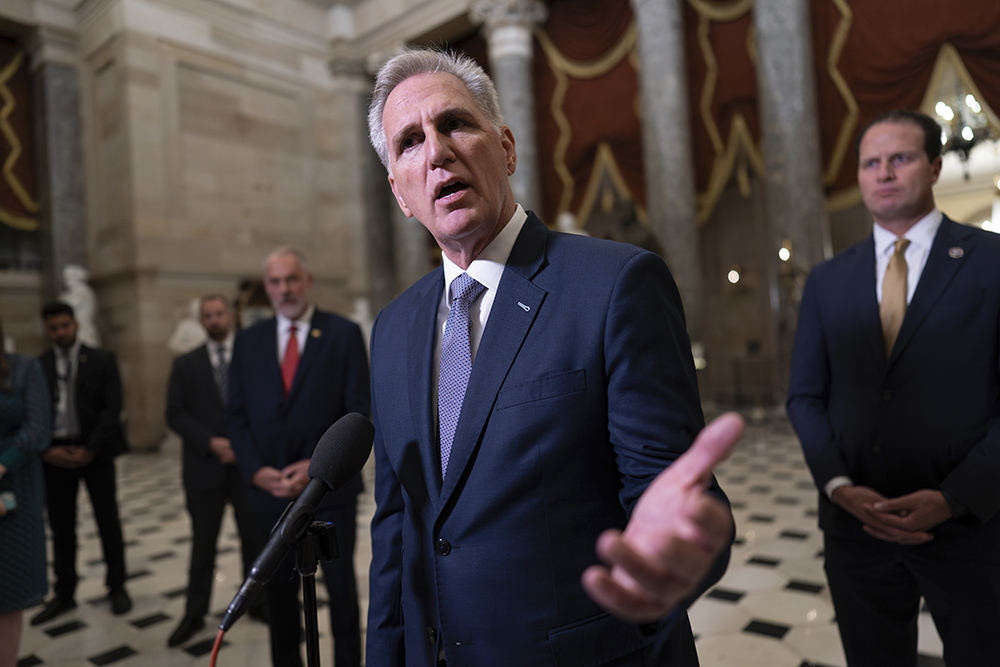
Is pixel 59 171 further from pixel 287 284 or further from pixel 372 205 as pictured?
pixel 287 284

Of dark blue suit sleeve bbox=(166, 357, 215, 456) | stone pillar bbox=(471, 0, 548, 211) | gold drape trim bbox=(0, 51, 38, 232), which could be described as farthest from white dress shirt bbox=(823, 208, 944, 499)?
gold drape trim bbox=(0, 51, 38, 232)

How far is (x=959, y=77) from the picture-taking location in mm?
9555

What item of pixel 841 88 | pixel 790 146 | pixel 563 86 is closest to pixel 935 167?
pixel 790 146

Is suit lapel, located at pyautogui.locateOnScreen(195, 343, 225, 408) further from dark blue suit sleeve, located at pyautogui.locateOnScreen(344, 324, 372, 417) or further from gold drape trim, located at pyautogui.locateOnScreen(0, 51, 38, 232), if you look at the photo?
gold drape trim, located at pyautogui.locateOnScreen(0, 51, 38, 232)

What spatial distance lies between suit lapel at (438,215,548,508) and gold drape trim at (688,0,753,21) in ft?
40.3

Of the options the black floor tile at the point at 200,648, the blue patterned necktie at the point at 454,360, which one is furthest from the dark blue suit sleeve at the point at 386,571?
the black floor tile at the point at 200,648

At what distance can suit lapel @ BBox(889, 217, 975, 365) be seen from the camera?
1.99 meters

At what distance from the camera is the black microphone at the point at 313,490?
1.22 m

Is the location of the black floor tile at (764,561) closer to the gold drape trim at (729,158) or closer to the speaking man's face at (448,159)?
the speaking man's face at (448,159)

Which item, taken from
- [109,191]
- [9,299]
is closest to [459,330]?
[109,191]

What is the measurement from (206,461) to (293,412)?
128 centimetres

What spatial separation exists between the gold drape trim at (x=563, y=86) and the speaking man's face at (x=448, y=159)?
12.1 metres

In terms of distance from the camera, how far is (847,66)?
10375 mm

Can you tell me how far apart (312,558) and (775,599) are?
3.46m
